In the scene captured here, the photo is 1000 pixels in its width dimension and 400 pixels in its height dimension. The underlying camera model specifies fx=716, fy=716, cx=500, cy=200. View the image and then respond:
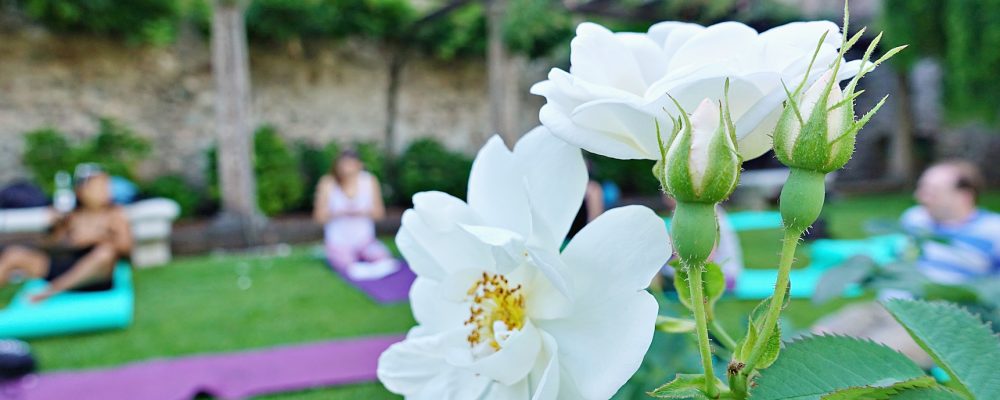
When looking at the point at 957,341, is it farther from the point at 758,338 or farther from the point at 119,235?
the point at 119,235

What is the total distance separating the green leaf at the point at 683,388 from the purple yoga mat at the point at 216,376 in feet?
11.8

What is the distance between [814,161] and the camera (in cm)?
36

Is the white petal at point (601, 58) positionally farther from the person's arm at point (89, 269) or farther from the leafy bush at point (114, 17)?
the leafy bush at point (114, 17)

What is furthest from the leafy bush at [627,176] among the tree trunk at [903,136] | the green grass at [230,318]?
the green grass at [230,318]

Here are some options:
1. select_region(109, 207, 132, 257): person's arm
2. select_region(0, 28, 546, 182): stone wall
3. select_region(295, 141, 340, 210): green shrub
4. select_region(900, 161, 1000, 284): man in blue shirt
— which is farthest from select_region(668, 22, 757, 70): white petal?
select_region(0, 28, 546, 182): stone wall

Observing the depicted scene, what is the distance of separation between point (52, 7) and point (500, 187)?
10.2 meters

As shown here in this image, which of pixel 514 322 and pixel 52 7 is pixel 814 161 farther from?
pixel 52 7

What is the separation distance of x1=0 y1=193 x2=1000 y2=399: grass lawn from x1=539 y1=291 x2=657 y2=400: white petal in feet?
9.98

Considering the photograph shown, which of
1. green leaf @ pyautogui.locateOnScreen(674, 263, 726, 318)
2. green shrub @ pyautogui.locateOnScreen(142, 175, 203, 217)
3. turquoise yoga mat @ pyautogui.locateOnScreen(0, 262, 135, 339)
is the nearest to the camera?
green leaf @ pyautogui.locateOnScreen(674, 263, 726, 318)

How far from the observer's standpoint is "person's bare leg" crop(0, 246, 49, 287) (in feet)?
19.5

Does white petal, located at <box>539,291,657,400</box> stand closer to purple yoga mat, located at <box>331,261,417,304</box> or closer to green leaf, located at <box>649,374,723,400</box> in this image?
green leaf, located at <box>649,374,723,400</box>

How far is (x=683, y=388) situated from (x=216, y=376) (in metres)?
3.93

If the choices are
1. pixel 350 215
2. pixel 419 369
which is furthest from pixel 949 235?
pixel 350 215

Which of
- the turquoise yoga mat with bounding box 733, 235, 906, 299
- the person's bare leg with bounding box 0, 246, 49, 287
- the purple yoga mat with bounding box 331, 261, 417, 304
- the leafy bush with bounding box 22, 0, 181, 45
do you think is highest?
the leafy bush with bounding box 22, 0, 181, 45
